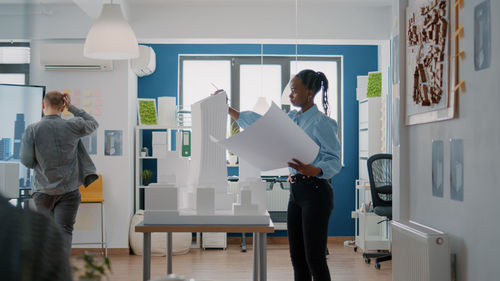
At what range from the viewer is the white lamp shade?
301 cm

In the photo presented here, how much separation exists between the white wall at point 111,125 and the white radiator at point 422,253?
3586 millimetres

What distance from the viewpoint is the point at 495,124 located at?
1.79 meters

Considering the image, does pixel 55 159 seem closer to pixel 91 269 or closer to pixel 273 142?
pixel 273 142

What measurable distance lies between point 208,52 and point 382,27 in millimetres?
2217

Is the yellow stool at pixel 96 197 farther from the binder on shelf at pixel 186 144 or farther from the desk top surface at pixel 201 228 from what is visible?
the desk top surface at pixel 201 228

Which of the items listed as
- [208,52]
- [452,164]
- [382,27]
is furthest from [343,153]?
[452,164]

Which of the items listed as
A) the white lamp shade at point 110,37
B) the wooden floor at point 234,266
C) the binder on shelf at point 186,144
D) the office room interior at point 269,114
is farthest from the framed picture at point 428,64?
the binder on shelf at point 186,144

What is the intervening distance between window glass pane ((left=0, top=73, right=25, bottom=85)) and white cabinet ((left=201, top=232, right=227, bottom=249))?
273 centimetres

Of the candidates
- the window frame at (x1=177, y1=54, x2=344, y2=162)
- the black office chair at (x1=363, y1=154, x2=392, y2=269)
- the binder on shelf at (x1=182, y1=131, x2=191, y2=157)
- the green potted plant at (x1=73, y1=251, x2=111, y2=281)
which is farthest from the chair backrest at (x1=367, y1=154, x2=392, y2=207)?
the green potted plant at (x1=73, y1=251, x2=111, y2=281)

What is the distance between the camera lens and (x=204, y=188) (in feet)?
7.29

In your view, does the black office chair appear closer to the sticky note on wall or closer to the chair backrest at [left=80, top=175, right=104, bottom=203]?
the sticky note on wall

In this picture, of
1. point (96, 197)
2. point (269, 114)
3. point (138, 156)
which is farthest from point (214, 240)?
point (269, 114)

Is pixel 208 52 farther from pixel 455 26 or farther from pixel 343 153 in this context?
pixel 455 26

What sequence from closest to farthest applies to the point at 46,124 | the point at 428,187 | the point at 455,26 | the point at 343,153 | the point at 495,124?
the point at 495,124
the point at 455,26
the point at 428,187
the point at 46,124
the point at 343,153
